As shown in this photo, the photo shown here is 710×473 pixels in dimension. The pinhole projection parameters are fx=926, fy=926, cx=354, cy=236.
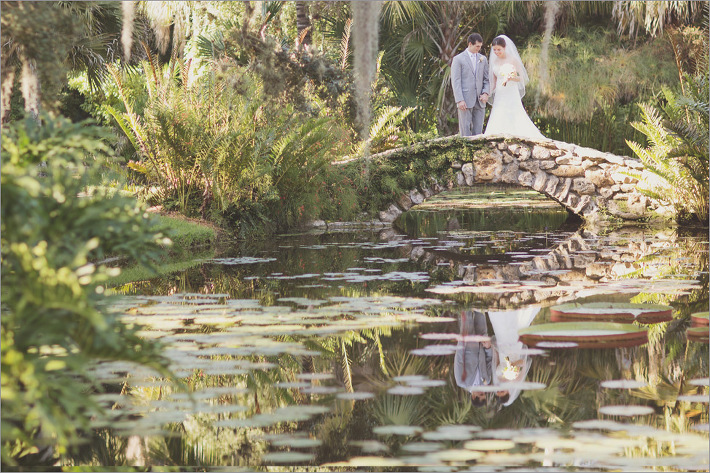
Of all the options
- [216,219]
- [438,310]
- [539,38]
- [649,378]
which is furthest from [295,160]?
[539,38]

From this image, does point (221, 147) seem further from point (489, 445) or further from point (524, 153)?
point (489, 445)

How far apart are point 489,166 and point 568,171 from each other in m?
1.19

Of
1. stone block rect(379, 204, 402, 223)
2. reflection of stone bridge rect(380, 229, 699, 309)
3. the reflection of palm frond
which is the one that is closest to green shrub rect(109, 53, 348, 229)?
stone block rect(379, 204, 402, 223)

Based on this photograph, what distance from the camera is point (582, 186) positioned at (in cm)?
1402

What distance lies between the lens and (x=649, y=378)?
4.28m

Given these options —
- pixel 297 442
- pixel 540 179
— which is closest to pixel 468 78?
pixel 540 179

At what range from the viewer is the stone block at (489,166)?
13992mm

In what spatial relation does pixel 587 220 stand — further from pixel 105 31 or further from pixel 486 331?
pixel 486 331

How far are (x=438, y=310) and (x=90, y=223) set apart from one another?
3581mm

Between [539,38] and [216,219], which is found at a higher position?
[539,38]

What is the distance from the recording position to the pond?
330cm

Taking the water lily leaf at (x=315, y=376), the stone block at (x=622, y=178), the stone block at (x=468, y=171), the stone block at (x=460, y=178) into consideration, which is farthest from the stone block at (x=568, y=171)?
the water lily leaf at (x=315, y=376)

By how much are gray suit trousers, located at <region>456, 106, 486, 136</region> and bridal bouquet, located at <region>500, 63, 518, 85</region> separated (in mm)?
745

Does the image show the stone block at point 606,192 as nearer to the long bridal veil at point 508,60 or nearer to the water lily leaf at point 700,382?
the long bridal veil at point 508,60
